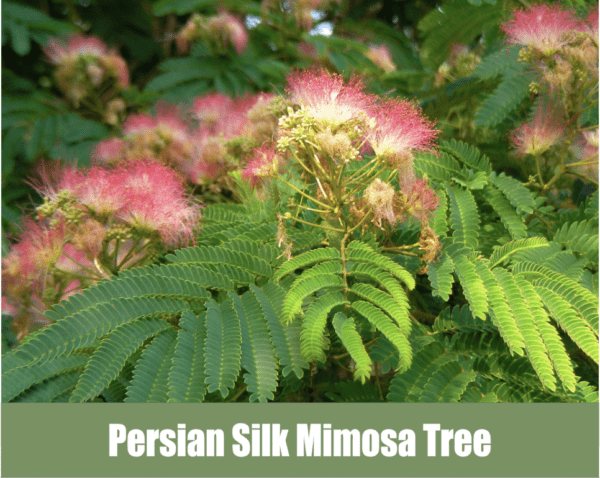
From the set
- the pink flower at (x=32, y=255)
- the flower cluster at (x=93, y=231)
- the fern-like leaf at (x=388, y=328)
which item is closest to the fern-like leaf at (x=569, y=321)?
the fern-like leaf at (x=388, y=328)

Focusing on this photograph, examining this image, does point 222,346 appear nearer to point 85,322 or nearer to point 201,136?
point 85,322

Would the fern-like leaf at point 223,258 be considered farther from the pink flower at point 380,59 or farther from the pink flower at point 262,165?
the pink flower at point 380,59

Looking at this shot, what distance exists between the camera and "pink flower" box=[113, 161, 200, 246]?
165 cm

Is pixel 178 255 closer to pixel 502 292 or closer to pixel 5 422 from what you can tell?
pixel 5 422

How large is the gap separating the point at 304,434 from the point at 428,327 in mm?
455

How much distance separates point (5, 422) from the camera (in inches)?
53.8

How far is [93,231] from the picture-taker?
1622 mm

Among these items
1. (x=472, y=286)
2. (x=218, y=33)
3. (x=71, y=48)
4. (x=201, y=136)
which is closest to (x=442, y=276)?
(x=472, y=286)

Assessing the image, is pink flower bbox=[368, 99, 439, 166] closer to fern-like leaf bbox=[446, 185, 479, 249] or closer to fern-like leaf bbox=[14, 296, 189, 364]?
fern-like leaf bbox=[446, 185, 479, 249]

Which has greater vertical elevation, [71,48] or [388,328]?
[71,48]

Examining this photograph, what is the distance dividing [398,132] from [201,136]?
3.93 feet

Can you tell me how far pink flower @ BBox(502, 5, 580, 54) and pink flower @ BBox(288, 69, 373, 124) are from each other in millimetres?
760

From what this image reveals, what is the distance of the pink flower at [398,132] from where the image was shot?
1390 mm

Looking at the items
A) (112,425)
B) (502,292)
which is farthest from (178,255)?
(502,292)
